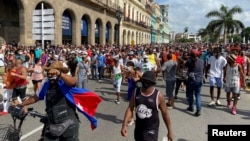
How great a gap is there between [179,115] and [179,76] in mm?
2499

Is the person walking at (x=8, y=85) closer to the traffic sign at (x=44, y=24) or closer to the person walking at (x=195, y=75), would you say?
the person walking at (x=195, y=75)

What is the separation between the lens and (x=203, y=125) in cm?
744

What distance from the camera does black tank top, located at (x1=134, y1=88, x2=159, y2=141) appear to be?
3.95m

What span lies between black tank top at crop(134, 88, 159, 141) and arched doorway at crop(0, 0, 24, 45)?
22548mm

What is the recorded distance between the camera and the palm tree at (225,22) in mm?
45969

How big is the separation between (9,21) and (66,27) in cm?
504

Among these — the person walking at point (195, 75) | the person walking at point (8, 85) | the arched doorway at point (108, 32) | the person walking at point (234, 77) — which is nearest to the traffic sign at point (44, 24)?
the person walking at point (8, 85)

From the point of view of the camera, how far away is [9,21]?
25.1m

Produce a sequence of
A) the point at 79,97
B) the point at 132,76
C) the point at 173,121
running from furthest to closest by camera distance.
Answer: the point at 132,76 < the point at 173,121 < the point at 79,97

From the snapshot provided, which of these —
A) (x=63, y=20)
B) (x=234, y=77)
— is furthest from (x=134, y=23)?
(x=234, y=77)

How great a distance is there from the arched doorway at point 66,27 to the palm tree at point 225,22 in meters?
24.5

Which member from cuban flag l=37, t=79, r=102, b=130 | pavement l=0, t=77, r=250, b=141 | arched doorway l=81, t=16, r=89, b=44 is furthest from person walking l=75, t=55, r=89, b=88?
arched doorway l=81, t=16, r=89, b=44

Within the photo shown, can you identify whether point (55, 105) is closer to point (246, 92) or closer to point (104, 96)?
point (104, 96)

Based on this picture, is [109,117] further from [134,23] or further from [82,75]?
[134,23]
